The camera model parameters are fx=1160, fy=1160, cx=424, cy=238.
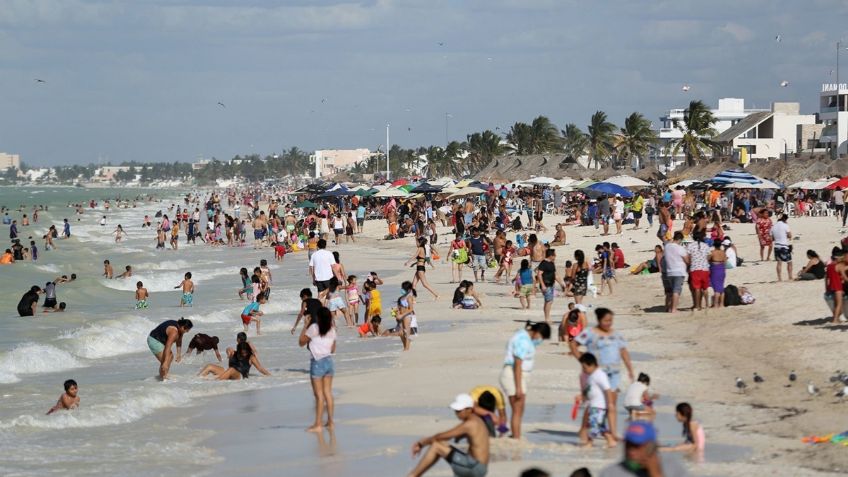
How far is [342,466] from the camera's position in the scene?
9.69 m

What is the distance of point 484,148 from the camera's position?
110000 millimetres

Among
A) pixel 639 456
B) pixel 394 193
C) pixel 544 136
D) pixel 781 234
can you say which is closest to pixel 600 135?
pixel 544 136

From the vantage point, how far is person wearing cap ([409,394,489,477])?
24.8ft

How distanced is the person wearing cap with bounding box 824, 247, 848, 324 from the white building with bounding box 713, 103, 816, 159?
58349mm

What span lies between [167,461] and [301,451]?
1.22 meters

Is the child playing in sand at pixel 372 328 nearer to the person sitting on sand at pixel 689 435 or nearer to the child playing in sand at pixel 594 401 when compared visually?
the child playing in sand at pixel 594 401

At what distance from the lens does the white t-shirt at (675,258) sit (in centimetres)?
1758

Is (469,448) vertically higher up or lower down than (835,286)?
lower down

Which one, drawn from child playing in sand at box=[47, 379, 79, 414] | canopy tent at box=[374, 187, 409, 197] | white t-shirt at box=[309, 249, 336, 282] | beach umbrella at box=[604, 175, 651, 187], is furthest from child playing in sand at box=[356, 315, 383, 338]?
canopy tent at box=[374, 187, 409, 197]

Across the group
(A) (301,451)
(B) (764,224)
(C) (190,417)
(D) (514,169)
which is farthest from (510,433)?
(D) (514,169)

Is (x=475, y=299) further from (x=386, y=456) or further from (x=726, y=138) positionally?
(x=726, y=138)

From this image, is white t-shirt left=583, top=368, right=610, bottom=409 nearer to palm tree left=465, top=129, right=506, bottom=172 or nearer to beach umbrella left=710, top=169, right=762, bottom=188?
beach umbrella left=710, top=169, right=762, bottom=188

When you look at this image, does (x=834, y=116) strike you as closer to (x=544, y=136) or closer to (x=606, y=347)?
(x=544, y=136)

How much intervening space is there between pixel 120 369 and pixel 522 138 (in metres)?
86.0
